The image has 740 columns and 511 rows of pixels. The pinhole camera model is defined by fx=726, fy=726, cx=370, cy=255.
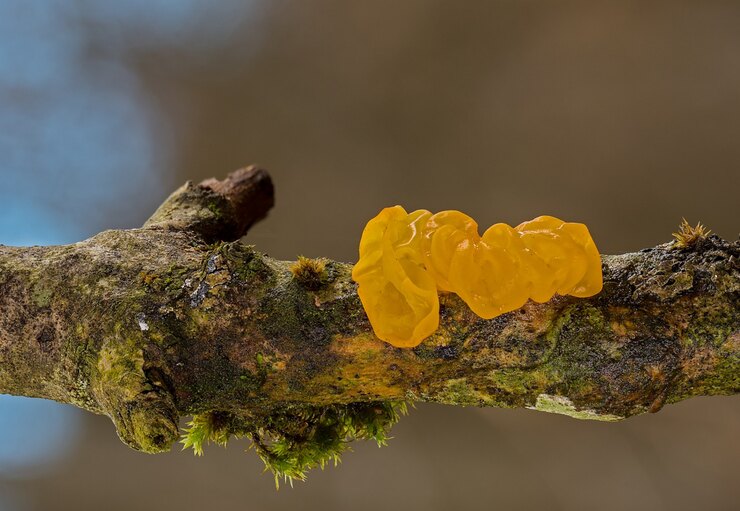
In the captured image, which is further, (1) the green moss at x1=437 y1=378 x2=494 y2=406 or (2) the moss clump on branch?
(2) the moss clump on branch

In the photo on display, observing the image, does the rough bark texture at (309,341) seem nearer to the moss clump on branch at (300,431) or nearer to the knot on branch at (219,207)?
the moss clump on branch at (300,431)

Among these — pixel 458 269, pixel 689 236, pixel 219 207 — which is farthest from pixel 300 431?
pixel 689 236

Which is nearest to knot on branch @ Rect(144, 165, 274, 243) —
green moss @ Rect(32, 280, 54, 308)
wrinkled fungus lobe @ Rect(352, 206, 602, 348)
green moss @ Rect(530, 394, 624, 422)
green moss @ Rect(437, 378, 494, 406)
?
green moss @ Rect(32, 280, 54, 308)

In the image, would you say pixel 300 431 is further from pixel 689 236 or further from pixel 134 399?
pixel 689 236

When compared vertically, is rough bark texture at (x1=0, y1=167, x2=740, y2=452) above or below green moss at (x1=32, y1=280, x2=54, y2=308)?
below

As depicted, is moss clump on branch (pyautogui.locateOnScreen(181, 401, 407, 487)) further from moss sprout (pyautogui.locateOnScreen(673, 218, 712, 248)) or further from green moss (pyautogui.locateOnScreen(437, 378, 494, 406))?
moss sprout (pyautogui.locateOnScreen(673, 218, 712, 248))

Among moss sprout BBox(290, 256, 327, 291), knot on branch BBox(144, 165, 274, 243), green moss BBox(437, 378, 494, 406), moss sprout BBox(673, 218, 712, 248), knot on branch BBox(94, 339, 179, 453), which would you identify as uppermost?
knot on branch BBox(144, 165, 274, 243)
